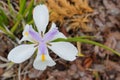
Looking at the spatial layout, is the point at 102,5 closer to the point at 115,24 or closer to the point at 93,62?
the point at 115,24

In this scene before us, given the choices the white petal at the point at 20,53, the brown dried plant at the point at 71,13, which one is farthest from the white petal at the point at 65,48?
the brown dried plant at the point at 71,13

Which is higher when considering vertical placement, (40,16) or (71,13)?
(40,16)

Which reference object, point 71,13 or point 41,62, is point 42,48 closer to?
point 41,62

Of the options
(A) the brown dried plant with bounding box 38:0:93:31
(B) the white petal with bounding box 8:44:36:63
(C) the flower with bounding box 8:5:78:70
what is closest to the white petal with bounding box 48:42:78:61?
(C) the flower with bounding box 8:5:78:70

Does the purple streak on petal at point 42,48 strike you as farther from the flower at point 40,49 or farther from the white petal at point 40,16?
the white petal at point 40,16

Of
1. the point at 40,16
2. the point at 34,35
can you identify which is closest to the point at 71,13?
the point at 40,16

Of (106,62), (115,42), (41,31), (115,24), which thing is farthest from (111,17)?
(41,31)
